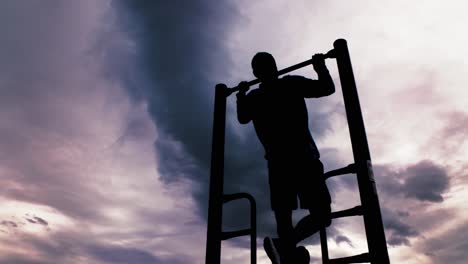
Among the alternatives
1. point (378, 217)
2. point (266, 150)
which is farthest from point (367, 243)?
point (266, 150)

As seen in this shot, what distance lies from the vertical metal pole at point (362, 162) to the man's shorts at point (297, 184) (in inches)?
19.4

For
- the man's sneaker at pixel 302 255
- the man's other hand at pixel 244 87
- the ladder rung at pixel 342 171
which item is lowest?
the man's sneaker at pixel 302 255

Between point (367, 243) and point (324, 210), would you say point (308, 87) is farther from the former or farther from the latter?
point (367, 243)

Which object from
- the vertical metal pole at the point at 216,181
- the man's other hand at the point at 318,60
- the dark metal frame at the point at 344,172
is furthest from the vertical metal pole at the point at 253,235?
the man's other hand at the point at 318,60

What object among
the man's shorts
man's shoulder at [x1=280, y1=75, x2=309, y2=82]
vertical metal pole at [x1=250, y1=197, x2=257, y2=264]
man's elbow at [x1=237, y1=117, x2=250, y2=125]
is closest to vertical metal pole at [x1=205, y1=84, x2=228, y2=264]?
man's elbow at [x1=237, y1=117, x2=250, y2=125]

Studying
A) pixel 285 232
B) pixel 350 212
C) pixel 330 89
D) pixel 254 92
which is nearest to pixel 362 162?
pixel 350 212

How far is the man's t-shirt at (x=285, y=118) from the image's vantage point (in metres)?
3.89

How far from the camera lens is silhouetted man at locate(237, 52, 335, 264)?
3633 millimetres

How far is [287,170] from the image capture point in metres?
3.89

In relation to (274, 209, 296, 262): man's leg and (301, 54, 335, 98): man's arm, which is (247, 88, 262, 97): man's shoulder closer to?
(301, 54, 335, 98): man's arm

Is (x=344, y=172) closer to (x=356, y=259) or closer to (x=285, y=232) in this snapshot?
(x=356, y=259)

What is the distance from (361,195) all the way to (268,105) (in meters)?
1.46

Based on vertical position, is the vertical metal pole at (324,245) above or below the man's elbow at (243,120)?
below

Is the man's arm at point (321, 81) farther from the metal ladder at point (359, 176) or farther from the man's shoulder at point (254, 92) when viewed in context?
the man's shoulder at point (254, 92)
